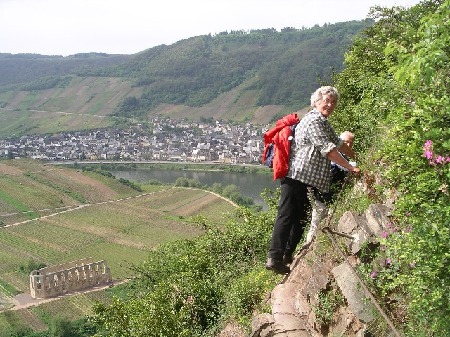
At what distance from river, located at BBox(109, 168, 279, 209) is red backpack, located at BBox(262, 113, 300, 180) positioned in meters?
69.8

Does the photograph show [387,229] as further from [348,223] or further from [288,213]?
[288,213]

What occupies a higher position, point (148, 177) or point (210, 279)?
point (210, 279)

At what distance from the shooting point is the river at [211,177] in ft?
277

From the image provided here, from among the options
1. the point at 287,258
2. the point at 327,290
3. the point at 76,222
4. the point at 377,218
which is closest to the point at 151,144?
the point at 76,222

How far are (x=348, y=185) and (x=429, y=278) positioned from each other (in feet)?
9.93

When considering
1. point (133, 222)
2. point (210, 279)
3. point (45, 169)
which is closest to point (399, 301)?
point (210, 279)

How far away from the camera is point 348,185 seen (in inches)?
278

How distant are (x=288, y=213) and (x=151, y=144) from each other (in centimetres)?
13100

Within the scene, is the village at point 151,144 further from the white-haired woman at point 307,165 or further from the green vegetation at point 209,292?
the white-haired woman at point 307,165

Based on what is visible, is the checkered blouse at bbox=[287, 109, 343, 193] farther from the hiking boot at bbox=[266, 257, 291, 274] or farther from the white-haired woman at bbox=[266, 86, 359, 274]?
the hiking boot at bbox=[266, 257, 291, 274]

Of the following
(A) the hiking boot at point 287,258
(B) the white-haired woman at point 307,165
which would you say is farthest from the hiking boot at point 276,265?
(A) the hiking boot at point 287,258

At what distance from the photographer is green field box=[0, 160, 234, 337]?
157 feet

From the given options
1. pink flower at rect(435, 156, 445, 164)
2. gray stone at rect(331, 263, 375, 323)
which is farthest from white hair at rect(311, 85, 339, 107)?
gray stone at rect(331, 263, 375, 323)

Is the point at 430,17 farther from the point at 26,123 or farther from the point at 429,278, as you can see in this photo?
the point at 26,123
